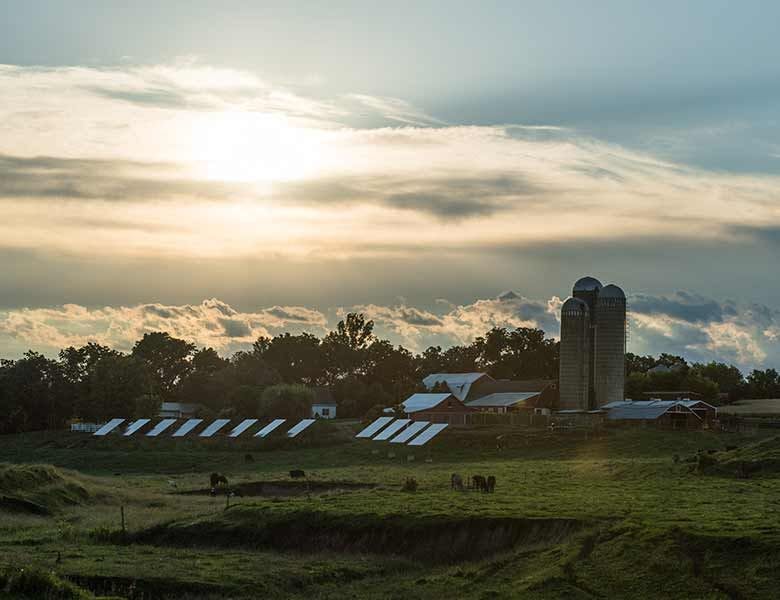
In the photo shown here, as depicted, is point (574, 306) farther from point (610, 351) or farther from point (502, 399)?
point (502, 399)

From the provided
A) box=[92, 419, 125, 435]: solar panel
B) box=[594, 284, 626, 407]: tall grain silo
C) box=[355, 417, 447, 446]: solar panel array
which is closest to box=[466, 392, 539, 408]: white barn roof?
box=[594, 284, 626, 407]: tall grain silo

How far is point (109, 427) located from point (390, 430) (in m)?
37.3

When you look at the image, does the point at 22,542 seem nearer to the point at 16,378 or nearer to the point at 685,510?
the point at 685,510

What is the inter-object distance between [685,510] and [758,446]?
87.9 ft

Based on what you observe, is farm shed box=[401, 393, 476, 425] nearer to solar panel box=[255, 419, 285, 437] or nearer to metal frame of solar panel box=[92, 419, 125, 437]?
solar panel box=[255, 419, 285, 437]

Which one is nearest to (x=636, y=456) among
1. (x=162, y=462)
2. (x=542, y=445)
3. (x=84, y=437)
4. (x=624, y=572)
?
(x=542, y=445)

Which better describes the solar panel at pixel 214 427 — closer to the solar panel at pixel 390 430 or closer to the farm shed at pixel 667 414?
the solar panel at pixel 390 430

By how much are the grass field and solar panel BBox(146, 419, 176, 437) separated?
41.8 meters

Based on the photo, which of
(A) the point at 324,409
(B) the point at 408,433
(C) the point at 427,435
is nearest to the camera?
(C) the point at 427,435

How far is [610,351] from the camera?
128375 mm

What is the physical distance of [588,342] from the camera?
13000 cm

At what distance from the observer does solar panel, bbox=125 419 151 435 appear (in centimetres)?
12875

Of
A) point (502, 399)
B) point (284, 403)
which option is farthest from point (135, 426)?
point (502, 399)

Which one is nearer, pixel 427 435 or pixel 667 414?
pixel 427 435
